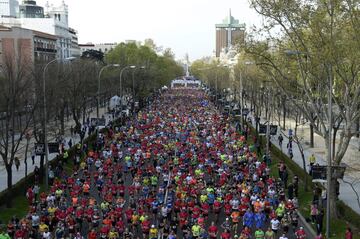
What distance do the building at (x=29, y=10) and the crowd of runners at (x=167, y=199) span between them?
9919 centimetres

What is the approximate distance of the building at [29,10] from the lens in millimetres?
130750

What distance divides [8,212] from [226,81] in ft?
281

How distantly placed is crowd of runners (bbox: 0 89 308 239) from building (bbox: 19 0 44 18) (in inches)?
3905

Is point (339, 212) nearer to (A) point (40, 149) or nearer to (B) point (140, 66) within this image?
(A) point (40, 149)

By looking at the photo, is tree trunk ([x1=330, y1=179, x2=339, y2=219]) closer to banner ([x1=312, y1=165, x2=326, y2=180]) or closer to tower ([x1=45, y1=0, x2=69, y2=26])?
banner ([x1=312, y1=165, x2=326, y2=180])

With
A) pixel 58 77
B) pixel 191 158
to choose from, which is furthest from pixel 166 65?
pixel 191 158

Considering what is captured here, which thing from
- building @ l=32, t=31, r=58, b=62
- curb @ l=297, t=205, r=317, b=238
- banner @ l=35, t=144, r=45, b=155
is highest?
building @ l=32, t=31, r=58, b=62

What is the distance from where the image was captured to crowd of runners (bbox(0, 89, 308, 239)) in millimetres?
19844

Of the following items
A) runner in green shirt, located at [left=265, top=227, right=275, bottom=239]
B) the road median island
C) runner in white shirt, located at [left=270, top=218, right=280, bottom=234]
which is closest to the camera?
runner in green shirt, located at [left=265, top=227, right=275, bottom=239]

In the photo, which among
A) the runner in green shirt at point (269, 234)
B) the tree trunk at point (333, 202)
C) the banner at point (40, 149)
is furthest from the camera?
the banner at point (40, 149)

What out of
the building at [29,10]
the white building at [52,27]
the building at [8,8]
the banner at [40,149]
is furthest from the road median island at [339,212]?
the building at [8,8]

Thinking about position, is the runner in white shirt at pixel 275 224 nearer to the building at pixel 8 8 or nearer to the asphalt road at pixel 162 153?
the asphalt road at pixel 162 153

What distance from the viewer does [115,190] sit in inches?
1011

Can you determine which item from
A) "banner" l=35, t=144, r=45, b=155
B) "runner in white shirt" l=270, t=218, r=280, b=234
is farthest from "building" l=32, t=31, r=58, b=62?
"runner in white shirt" l=270, t=218, r=280, b=234
